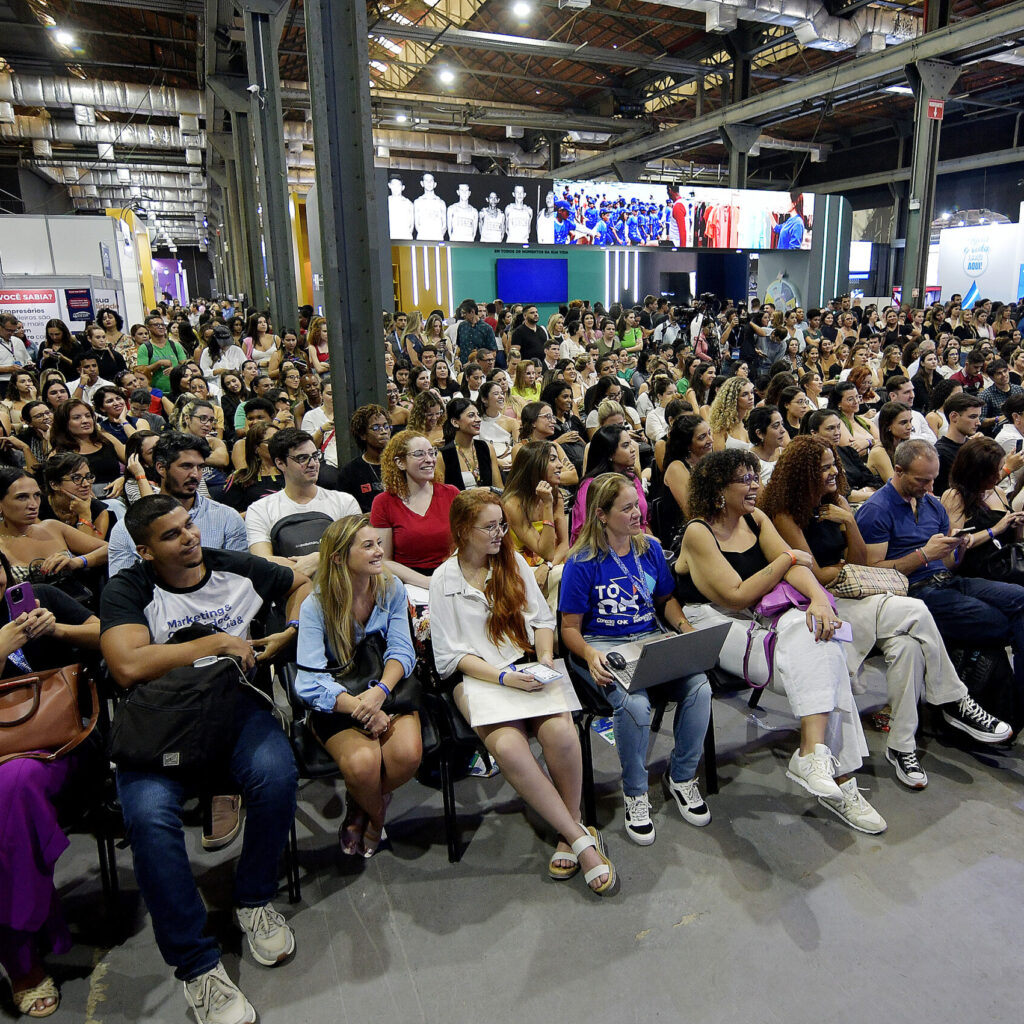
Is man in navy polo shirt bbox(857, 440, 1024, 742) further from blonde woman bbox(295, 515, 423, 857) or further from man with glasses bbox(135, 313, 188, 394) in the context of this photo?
man with glasses bbox(135, 313, 188, 394)

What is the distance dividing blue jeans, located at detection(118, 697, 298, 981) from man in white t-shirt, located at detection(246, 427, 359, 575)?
42.0 inches

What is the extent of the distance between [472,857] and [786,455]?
2084mm

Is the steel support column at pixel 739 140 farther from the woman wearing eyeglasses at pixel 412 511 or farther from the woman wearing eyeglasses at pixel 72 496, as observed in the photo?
the woman wearing eyeglasses at pixel 72 496

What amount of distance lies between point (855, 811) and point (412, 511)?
7.19ft

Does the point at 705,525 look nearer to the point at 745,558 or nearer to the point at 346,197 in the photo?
the point at 745,558

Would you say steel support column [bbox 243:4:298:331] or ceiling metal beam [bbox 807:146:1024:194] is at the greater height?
ceiling metal beam [bbox 807:146:1024:194]

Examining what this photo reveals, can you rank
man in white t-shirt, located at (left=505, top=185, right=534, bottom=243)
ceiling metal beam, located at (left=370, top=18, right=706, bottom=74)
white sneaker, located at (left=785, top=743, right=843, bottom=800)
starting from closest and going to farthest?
white sneaker, located at (left=785, top=743, right=843, bottom=800)
ceiling metal beam, located at (left=370, top=18, right=706, bottom=74)
man in white t-shirt, located at (left=505, top=185, right=534, bottom=243)

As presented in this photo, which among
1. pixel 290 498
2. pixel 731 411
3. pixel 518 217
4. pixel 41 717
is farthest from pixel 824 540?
pixel 518 217

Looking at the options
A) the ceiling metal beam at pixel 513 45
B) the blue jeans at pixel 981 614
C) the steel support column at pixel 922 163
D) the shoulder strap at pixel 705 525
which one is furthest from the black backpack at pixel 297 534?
the steel support column at pixel 922 163

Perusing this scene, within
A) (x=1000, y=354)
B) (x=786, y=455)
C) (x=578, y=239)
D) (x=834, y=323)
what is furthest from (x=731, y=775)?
(x=578, y=239)

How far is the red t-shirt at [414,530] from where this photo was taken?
137 inches

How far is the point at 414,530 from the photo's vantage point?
3.48 m

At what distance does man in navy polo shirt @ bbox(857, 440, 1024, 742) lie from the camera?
10.5 feet

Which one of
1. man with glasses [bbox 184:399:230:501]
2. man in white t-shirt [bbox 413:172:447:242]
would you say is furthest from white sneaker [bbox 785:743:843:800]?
man in white t-shirt [bbox 413:172:447:242]
